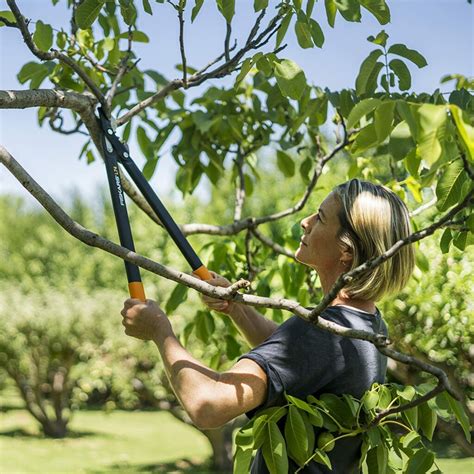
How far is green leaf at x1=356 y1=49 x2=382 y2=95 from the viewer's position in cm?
212

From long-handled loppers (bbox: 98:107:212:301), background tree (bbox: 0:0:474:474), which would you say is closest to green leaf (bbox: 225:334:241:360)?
background tree (bbox: 0:0:474:474)

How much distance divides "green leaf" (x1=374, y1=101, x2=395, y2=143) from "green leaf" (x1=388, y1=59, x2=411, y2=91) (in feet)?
2.56

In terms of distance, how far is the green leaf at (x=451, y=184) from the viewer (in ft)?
5.57

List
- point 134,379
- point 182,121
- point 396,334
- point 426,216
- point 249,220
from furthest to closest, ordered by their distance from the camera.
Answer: point 134,379
point 396,334
point 426,216
point 182,121
point 249,220

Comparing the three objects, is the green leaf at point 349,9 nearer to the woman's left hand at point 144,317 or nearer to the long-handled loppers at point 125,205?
the long-handled loppers at point 125,205

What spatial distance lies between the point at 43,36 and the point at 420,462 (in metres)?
1.68

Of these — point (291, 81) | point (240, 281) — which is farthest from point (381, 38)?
point (240, 281)

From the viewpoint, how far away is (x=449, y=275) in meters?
4.77

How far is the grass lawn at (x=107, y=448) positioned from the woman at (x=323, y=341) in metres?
7.46

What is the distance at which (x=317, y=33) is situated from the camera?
6.67 ft

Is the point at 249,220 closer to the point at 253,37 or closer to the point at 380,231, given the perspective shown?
the point at 253,37

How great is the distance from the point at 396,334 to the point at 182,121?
8.99 feet

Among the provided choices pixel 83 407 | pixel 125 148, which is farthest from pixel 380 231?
pixel 83 407

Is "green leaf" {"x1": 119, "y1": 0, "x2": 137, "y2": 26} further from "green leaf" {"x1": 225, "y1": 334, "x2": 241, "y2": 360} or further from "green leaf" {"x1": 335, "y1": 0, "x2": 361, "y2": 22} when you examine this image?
"green leaf" {"x1": 225, "y1": 334, "x2": 241, "y2": 360}
